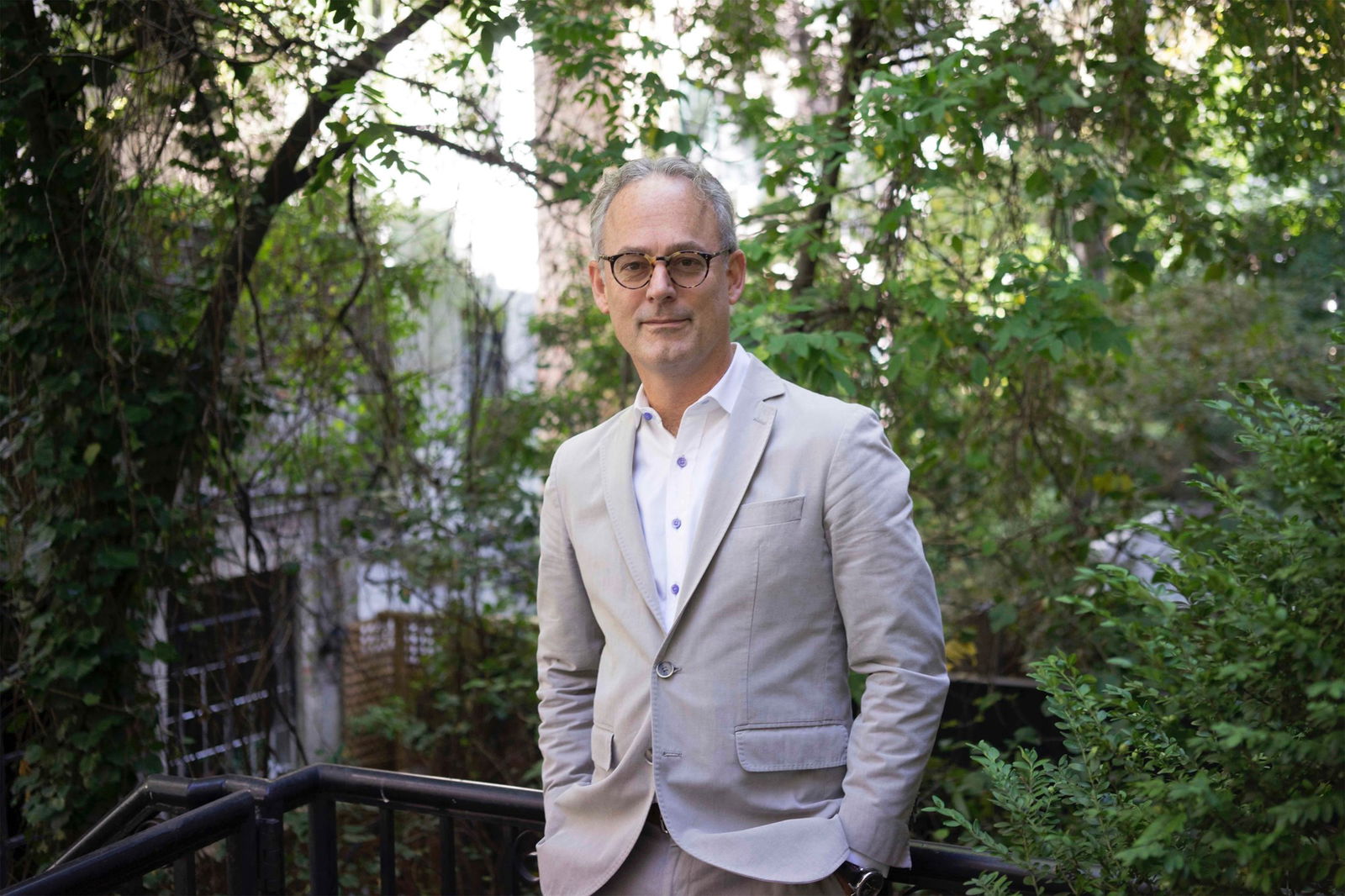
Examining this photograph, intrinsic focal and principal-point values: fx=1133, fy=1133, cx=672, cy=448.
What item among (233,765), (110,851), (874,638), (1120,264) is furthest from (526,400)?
(874,638)

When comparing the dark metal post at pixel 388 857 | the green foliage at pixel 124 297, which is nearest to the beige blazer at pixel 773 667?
the dark metal post at pixel 388 857

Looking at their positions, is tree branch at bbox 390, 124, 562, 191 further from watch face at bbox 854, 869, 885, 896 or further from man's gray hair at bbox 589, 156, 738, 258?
watch face at bbox 854, 869, 885, 896

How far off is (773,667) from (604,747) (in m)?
0.34

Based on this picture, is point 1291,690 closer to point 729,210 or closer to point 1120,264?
point 729,210

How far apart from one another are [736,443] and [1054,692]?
598 mm

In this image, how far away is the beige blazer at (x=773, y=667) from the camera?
5.31ft

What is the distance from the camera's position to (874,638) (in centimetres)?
164

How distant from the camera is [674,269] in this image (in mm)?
1824

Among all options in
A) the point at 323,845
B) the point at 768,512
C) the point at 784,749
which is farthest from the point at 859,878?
the point at 323,845

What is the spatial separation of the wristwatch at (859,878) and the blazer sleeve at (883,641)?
3 centimetres

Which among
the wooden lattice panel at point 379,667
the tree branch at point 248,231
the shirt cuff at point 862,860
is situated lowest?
the wooden lattice panel at point 379,667

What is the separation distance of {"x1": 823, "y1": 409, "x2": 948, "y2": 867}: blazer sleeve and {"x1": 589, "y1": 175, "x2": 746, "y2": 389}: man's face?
0.95 ft

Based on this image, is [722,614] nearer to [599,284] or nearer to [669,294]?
[669,294]

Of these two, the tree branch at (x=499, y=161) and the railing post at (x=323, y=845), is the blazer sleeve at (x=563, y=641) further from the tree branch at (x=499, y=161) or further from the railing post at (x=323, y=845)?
the tree branch at (x=499, y=161)
